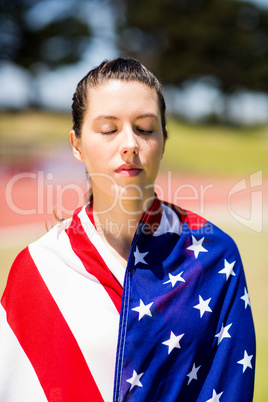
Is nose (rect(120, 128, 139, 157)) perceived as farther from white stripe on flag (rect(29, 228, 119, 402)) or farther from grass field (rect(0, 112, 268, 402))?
grass field (rect(0, 112, 268, 402))

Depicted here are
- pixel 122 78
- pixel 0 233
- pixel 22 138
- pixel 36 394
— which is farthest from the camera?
pixel 22 138

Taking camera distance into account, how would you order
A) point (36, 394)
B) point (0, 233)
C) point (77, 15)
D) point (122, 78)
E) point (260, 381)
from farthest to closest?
1. point (77, 15)
2. point (0, 233)
3. point (260, 381)
4. point (122, 78)
5. point (36, 394)

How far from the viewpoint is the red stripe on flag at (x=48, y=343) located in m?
1.72

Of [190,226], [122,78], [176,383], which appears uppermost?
[122,78]

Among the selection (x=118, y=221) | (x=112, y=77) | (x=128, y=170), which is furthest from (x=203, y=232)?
(x=112, y=77)

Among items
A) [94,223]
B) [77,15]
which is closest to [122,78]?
[94,223]

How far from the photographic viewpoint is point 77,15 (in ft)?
113

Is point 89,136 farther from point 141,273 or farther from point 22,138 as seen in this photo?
point 22,138

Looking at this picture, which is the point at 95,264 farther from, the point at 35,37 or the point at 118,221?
the point at 35,37

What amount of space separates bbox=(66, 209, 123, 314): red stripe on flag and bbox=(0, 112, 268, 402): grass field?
2302mm

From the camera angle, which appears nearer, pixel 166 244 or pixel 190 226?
pixel 166 244

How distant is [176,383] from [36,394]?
0.56 meters

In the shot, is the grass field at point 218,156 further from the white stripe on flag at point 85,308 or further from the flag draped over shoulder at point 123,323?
the white stripe on flag at point 85,308

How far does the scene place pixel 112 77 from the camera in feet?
6.04
